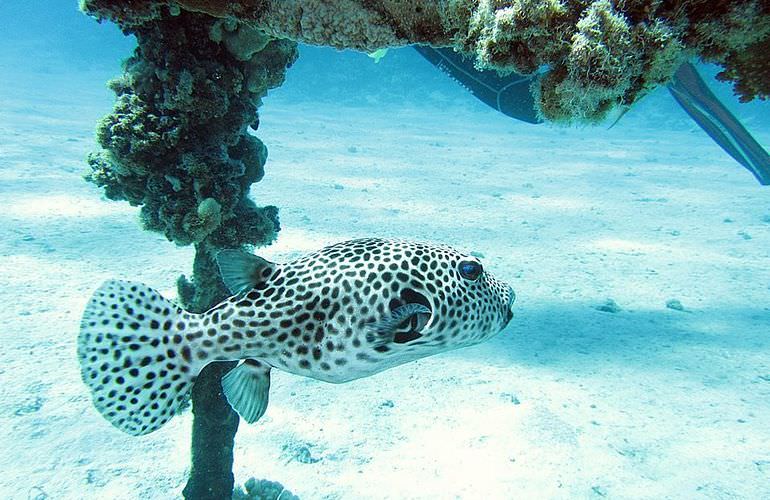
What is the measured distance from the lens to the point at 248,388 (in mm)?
2328

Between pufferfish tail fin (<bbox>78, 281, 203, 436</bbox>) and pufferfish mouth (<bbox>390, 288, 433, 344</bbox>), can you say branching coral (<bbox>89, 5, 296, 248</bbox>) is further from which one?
pufferfish mouth (<bbox>390, 288, 433, 344</bbox>)

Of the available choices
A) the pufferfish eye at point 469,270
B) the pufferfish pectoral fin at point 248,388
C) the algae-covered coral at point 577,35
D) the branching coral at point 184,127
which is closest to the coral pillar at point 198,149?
the branching coral at point 184,127

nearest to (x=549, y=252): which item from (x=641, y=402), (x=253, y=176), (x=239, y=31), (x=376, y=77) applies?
(x=641, y=402)

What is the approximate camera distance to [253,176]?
13.3ft

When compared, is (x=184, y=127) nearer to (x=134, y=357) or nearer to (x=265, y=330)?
(x=134, y=357)

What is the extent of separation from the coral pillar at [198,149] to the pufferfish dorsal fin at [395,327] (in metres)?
1.95

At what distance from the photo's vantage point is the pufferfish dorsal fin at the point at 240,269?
2.35 m

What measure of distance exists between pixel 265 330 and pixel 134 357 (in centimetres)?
66

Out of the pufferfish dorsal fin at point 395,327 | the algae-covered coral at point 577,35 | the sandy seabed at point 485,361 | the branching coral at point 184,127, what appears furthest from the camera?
the sandy seabed at point 485,361

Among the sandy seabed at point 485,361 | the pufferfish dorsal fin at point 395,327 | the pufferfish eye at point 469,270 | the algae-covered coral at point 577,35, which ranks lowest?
the sandy seabed at point 485,361

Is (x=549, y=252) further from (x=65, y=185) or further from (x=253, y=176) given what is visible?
(x=65, y=185)

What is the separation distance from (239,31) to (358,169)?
35.3 ft

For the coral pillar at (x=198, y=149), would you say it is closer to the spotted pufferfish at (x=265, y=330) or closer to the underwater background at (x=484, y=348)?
the underwater background at (x=484, y=348)

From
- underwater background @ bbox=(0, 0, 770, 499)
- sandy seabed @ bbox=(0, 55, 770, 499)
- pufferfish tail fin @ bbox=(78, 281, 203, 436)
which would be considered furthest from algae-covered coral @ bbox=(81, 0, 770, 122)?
sandy seabed @ bbox=(0, 55, 770, 499)
